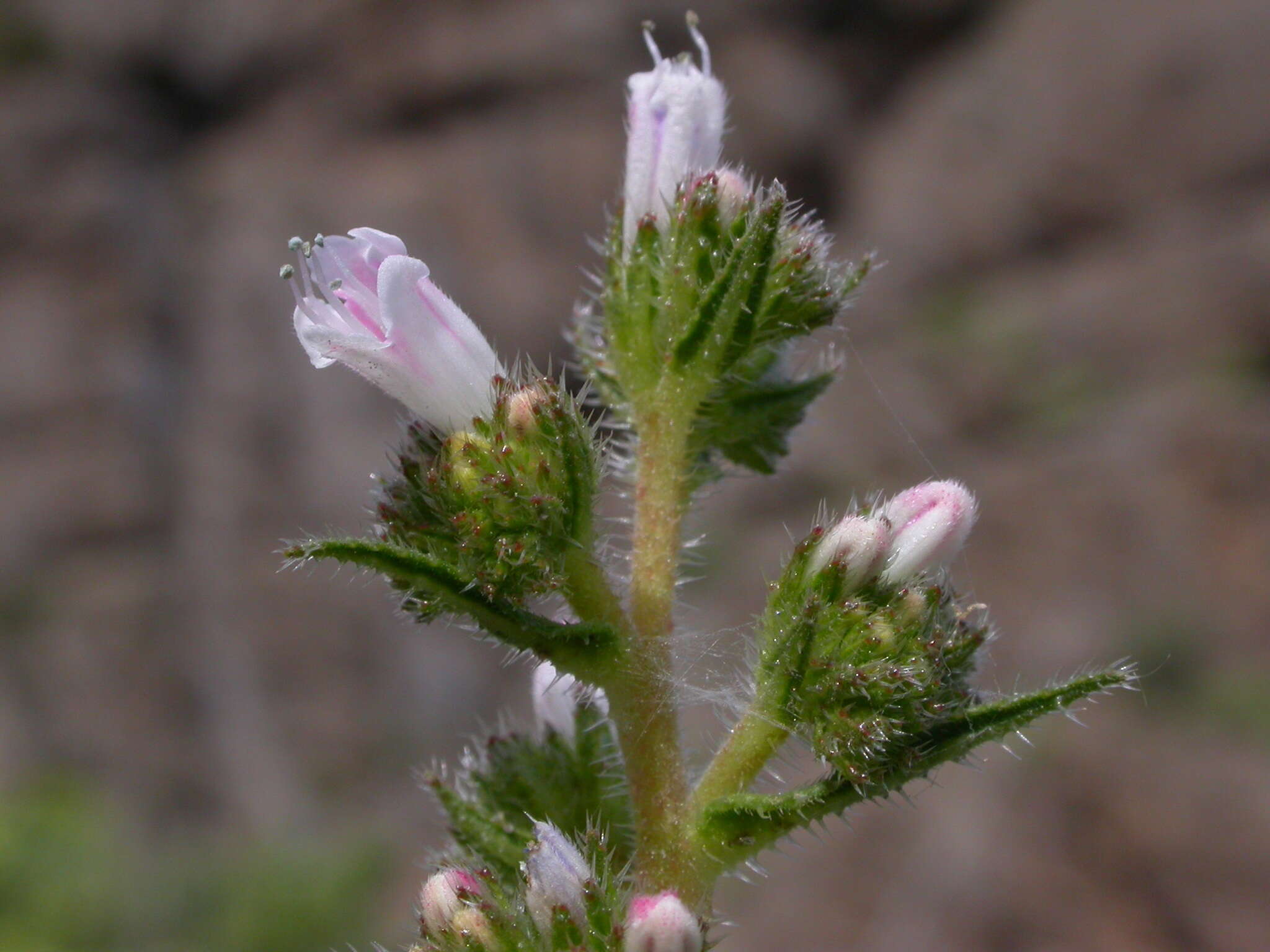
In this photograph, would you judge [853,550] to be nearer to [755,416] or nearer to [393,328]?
[755,416]

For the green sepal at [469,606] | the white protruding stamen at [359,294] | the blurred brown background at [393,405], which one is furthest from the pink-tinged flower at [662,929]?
the blurred brown background at [393,405]

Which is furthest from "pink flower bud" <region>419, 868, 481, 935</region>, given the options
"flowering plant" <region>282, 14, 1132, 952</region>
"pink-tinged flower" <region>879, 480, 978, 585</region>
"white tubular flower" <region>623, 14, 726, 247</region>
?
"white tubular flower" <region>623, 14, 726, 247</region>

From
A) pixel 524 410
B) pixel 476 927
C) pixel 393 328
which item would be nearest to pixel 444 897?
pixel 476 927

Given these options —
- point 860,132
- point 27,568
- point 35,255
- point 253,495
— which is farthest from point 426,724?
point 860,132

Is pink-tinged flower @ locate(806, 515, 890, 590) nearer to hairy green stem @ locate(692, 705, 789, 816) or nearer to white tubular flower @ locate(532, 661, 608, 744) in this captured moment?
hairy green stem @ locate(692, 705, 789, 816)

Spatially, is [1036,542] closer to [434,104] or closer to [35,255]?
[434,104]

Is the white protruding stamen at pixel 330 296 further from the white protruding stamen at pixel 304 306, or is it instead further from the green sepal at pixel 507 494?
the green sepal at pixel 507 494
